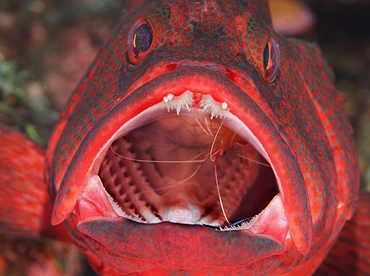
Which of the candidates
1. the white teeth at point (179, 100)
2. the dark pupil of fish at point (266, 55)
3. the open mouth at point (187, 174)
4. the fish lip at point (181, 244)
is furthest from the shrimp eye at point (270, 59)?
the fish lip at point (181, 244)

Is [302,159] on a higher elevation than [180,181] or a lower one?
higher

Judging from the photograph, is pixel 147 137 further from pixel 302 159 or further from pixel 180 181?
pixel 302 159

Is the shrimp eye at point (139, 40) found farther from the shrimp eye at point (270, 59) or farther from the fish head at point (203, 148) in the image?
the shrimp eye at point (270, 59)

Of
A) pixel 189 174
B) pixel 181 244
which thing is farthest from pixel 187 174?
pixel 181 244

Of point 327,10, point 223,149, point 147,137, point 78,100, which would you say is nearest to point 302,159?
point 223,149

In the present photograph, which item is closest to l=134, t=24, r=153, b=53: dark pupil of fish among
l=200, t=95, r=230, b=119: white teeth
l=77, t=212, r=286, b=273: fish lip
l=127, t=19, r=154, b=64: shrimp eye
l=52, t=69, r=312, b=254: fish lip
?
l=127, t=19, r=154, b=64: shrimp eye

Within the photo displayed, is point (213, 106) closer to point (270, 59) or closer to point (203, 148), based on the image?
point (270, 59)

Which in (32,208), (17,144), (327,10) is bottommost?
(32,208)
